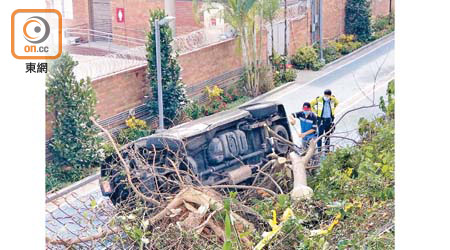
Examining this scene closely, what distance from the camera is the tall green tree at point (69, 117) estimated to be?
39.2 ft

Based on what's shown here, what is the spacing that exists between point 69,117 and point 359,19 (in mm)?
7352

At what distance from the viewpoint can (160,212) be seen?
6.58 metres

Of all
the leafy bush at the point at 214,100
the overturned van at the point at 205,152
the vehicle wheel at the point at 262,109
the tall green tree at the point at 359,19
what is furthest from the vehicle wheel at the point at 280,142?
the tall green tree at the point at 359,19

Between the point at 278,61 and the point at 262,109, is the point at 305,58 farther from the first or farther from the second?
the point at 262,109

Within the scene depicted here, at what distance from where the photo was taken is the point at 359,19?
55.5 feet

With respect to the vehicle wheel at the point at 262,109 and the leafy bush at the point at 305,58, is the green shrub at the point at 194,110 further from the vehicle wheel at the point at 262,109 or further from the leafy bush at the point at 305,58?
the vehicle wheel at the point at 262,109

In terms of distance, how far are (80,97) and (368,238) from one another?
724 cm

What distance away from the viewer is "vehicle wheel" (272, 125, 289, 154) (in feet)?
31.2

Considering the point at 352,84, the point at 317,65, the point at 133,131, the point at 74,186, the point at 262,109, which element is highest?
the point at 262,109

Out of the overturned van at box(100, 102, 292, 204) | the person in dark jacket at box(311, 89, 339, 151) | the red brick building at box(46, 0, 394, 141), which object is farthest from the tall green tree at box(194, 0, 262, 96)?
the overturned van at box(100, 102, 292, 204)

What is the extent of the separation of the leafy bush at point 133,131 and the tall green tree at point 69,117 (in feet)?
1.47

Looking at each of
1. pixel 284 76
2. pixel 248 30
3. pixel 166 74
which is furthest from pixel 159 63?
pixel 284 76

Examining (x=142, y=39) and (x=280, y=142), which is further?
(x=142, y=39)

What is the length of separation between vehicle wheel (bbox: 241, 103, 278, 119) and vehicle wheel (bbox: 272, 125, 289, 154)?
0.20 metres
